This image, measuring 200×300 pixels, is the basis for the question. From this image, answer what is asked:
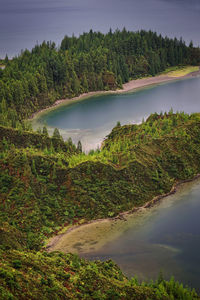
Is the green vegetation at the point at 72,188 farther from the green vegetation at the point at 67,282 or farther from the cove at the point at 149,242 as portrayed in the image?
the cove at the point at 149,242

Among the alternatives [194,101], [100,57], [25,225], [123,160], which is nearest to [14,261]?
[25,225]

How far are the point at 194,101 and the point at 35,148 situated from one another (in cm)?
5496

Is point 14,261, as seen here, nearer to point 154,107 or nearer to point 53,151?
point 53,151

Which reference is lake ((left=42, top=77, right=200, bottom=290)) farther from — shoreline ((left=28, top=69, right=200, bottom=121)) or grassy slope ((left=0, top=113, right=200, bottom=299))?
shoreline ((left=28, top=69, right=200, bottom=121))

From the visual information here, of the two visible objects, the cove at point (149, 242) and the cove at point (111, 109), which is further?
the cove at point (111, 109)

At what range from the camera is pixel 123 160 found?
50.9 metres

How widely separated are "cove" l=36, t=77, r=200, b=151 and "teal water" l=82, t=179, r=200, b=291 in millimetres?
24150

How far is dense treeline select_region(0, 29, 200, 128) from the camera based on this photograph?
91400 millimetres

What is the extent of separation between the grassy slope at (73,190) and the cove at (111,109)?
14829 millimetres

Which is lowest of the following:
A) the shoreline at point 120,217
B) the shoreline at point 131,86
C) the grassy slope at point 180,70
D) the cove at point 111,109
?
the shoreline at point 120,217

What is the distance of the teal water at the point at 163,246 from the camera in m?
36.0

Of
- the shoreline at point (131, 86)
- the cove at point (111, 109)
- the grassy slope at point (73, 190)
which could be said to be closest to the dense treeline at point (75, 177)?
the grassy slope at point (73, 190)

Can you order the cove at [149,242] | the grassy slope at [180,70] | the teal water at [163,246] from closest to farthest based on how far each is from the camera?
1. the teal water at [163,246]
2. the cove at [149,242]
3. the grassy slope at [180,70]

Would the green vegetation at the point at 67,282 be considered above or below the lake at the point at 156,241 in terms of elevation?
above
